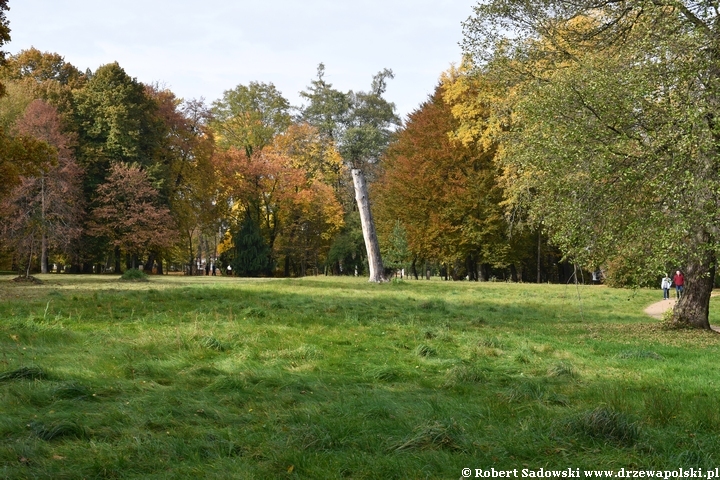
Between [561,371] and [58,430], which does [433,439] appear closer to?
[58,430]

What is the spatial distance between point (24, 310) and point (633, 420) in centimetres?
1298

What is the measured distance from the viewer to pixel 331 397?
6824 millimetres

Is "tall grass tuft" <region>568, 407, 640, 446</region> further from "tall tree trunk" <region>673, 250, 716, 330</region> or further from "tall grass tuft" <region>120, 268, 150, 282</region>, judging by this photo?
"tall grass tuft" <region>120, 268, 150, 282</region>

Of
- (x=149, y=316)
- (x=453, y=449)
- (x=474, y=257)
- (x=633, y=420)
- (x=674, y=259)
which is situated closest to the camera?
(x=453, y=449)

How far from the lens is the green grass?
469 cm

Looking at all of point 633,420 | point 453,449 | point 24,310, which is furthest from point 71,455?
point 24,310

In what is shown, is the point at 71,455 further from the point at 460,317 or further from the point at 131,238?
the point at 131,238

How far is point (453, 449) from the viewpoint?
4977mm

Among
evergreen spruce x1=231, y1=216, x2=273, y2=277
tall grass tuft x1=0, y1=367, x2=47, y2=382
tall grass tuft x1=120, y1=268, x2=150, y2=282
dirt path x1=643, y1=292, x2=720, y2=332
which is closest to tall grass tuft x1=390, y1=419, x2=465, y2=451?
tall grass tuft x1=0, y1=367, x2=47, y2=382

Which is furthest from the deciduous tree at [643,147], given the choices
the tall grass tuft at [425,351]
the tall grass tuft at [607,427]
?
the tall grass tuft at [607,427]

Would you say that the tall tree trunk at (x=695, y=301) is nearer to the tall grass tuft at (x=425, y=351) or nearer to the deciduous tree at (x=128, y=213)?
Result: the tall grass tuft at (x=425, y=351)

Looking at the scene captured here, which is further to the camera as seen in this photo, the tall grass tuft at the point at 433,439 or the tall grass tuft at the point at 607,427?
the tall grass tuft at the point at 607,427

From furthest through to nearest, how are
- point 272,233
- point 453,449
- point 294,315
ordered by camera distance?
point 272,233
point 294,315
point 453,449

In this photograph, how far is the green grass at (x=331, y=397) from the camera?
15.4 feet
